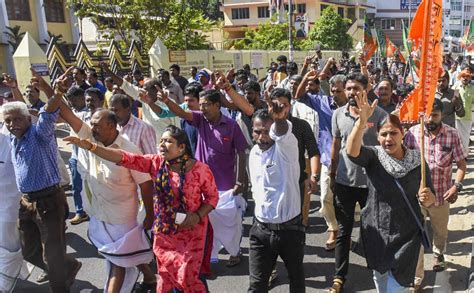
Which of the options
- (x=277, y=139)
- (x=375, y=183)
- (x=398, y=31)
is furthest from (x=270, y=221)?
(x=398, y=31)

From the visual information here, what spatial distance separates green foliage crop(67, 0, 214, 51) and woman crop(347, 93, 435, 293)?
15.9 metres

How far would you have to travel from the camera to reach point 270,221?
3207mm

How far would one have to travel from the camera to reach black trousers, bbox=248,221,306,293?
126 inches

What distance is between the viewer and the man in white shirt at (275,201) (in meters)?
3.20

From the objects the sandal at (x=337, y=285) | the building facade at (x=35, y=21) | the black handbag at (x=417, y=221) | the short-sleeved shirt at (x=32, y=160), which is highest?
the building facade at (x=35, y=21)

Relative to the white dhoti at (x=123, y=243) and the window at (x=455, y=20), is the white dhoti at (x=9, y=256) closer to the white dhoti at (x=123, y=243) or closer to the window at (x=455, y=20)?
the white dhoti at (x=123, y=243)

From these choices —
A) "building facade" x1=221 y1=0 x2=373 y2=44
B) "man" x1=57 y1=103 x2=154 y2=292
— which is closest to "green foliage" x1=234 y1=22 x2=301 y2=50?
"building facade" x1=221 y1=0 x2=373 y2=44

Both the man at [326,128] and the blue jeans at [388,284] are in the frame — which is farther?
the man at [326,128]

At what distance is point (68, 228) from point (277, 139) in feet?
12.5

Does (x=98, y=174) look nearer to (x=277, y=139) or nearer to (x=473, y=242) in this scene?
A: (x=277, y=139)

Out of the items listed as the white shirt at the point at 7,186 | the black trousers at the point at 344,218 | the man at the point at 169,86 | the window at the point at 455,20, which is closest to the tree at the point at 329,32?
the man at the point at 169,86

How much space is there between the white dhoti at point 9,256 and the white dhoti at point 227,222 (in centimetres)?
173

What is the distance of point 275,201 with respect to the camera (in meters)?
3.21

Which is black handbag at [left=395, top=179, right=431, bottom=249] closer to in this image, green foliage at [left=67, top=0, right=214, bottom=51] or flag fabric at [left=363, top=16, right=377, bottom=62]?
flag fabric at [left=363, top=16, right=377, bottom=62]
